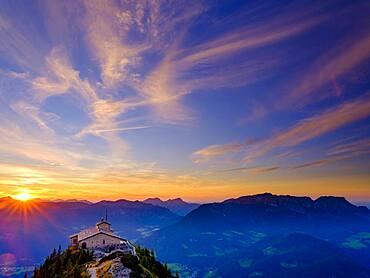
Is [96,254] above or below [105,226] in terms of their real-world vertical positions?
below

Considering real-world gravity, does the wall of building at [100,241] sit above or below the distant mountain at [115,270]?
above

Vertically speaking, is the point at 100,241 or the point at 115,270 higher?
the point at 100,241

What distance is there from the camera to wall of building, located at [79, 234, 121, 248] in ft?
231

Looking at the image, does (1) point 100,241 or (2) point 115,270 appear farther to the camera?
(1) point 100,241

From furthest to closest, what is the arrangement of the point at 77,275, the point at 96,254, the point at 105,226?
1. the point at 105,226
2. the point at 96,254
3. the point at 77,275

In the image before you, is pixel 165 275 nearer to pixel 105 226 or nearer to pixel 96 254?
pixel 96 254

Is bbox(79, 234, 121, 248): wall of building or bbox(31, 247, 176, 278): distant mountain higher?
bbox(79, 234, 121, 248): wall of building

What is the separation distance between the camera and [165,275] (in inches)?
1583

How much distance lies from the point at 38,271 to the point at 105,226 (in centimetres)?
4717

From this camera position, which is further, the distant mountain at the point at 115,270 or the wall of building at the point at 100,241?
the wall of building at the point at 100,241

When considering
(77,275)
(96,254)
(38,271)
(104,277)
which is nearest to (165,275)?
(104,277)

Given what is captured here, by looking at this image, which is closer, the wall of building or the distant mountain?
the distant mountain

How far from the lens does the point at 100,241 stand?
71312 mm

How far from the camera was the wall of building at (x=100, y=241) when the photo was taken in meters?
70.5
